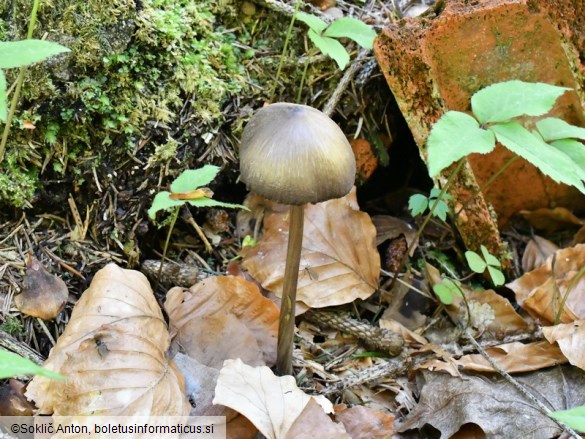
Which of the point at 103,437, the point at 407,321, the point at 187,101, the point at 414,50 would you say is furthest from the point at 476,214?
the point at 103,437

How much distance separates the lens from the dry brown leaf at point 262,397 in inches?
73.1

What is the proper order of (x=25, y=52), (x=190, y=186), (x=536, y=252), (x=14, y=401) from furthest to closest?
(x=536, y=252)
(x=190, y=186)
(x=14, y=401)
(x=25, y=52)

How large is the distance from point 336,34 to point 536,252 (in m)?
1.51

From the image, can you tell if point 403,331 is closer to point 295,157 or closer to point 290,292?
point 290,292

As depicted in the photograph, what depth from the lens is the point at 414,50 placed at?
8.45 ft

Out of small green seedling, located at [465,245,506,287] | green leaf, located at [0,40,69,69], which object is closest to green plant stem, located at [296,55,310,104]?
small green seedling, located at [465,245,506,287]

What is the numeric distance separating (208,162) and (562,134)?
4.85ft

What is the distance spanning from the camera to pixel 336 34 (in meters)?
2.47

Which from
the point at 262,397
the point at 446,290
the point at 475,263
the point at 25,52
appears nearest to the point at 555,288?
the point at 475,263

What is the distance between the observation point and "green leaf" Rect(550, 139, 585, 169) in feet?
7.21

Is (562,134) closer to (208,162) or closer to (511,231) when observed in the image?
(511,231)

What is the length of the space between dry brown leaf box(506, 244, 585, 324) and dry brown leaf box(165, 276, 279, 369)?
46.8 inches

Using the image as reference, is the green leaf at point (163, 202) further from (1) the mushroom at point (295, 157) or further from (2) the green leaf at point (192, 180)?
(1) the mushroom at point (295, 157)

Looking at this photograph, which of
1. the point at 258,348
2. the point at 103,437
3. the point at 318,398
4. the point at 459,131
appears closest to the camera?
the point at 103,437
